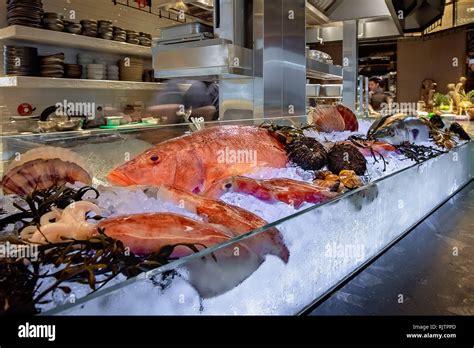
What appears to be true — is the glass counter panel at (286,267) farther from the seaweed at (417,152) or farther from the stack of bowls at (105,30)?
the stack of bowls at (105,30)

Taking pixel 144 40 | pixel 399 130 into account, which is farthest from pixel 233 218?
pixel 144 40

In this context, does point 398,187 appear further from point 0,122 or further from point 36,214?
point 0,122

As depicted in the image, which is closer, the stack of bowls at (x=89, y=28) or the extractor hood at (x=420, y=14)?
the stack of bowls at (x=89, y=28)

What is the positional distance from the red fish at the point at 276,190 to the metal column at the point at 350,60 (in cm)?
332

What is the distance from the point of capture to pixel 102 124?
4.74m

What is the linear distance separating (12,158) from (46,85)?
3196mm

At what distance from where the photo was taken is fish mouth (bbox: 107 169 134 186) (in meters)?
1.06

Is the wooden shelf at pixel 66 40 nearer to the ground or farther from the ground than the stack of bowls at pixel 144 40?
nearer to the ground

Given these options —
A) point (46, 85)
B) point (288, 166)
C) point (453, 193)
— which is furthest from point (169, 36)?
point (46, 85)

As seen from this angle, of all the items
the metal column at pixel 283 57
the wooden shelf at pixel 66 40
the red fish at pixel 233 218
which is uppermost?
the wooden shelf at pixel 66 40

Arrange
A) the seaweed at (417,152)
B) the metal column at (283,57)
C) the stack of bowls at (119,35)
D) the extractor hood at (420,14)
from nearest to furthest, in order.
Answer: the seaweed at (417,152), the metal column at (283,57), the stack of bowls at (119,35), the extractor hood at (420,14)

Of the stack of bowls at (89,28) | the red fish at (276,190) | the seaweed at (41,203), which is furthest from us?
the stack of bowls at (89,28)

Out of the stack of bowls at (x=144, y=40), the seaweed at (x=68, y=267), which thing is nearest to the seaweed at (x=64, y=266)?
the seaweed at (x=68, y=267)

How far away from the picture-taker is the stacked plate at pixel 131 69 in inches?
195
